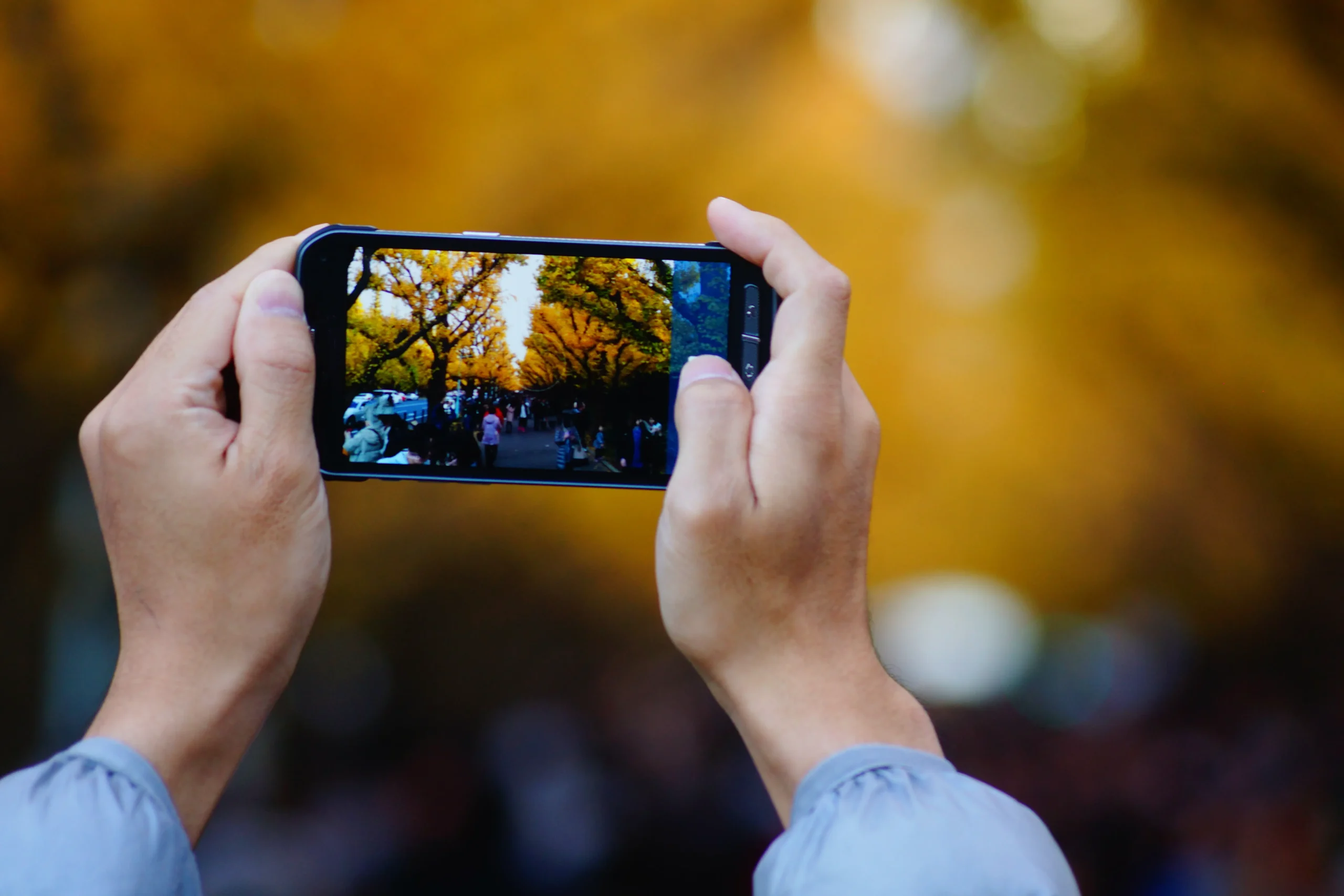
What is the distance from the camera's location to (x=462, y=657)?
3.61 ft

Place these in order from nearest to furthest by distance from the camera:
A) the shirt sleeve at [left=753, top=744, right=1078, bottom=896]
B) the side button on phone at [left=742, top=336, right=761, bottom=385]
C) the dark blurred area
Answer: the shirt sleeve at [left=753, top=744, right=1078, bottom=896]
the side button on phone at [left=742, top=336, right=761, bottom=385]
the dark blurred area

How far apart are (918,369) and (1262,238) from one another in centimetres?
49

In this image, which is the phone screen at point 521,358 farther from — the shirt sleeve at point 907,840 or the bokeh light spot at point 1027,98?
the bokeh light spot at point 1027,98

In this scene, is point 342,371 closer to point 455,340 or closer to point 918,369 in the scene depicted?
point 455,340

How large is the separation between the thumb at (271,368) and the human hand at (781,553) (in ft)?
0.77

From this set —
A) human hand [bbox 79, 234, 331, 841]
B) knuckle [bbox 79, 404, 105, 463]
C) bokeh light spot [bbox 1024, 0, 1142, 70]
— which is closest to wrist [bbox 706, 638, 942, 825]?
human hand [bbox 79, 234, 331, 841]

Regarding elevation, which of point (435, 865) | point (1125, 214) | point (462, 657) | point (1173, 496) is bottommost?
point (435, 865)

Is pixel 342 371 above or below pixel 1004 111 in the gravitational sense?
below

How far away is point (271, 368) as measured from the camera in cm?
51

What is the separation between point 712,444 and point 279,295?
0.29m

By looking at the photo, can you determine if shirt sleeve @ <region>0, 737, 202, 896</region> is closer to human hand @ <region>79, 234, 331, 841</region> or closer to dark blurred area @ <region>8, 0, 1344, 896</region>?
human hand @ <region>79, 234, 331, 841</region>

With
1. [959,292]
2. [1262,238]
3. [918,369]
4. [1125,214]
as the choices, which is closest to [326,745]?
[918,369]

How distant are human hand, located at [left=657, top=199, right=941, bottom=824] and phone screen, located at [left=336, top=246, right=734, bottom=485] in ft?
0.39

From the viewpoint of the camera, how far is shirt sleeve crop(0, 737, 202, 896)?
0.35 meters
